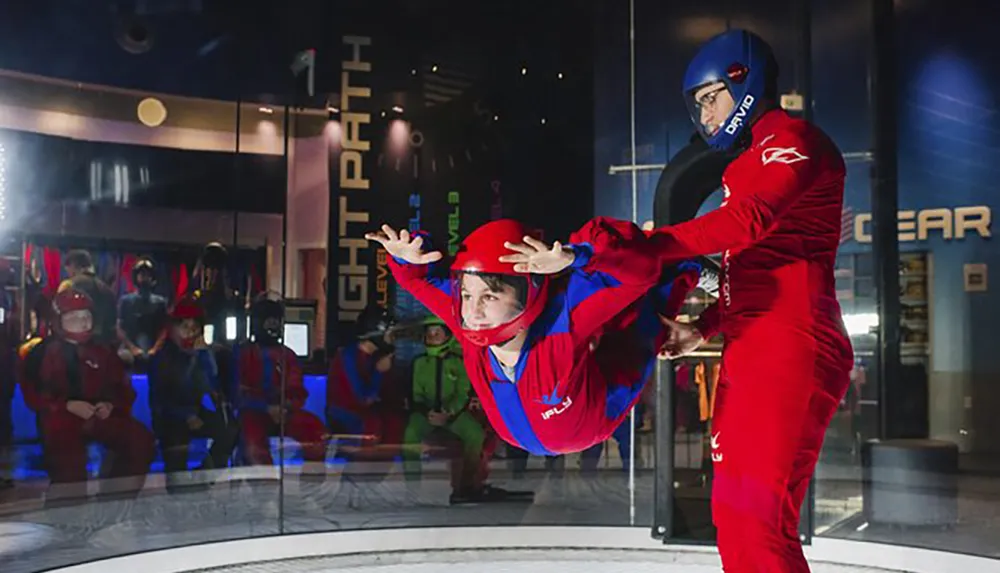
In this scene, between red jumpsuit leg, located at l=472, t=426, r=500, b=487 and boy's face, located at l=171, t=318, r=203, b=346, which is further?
red jumpsuit leg, located at l=472, t=426, r=500, b=487

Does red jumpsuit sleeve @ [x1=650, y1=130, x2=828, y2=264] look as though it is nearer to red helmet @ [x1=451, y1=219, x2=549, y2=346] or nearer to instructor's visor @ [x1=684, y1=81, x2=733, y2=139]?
instructor's visor @ [x1=684, y1=81, x2=733, y2=139]

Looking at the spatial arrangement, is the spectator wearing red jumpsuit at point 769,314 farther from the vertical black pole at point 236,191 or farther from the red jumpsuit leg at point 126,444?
the red jumpsuit leg at point 126,444

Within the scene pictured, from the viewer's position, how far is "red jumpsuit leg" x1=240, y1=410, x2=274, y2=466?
17.1 ft

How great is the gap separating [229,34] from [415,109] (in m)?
1.08

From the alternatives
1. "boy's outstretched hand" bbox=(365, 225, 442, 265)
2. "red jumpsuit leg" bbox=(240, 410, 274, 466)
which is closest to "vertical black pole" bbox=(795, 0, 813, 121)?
"boy's outstretched hand" bbox=(365, 225, 442, 265)

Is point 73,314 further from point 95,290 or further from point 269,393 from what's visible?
point 269,393

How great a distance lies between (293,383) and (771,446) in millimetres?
3471

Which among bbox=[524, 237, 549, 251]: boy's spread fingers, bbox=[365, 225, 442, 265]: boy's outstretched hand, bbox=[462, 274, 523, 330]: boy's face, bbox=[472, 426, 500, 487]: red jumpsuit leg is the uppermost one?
bbox=[365, 225, 442, 265]: boy's outstretched hand

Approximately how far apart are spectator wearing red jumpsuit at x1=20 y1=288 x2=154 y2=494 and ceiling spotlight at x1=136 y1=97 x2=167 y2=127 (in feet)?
3.22

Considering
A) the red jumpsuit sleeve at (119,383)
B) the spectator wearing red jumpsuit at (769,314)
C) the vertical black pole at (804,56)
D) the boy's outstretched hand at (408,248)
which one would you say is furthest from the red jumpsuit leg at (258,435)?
the spectator wearing red jumpsuit at (769,314)

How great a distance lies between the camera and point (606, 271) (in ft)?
6.66

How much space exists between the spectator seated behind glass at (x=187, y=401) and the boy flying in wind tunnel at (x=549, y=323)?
10.1ft

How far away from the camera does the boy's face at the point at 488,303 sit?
222 cm

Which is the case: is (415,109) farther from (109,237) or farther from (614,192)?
(109,237)
